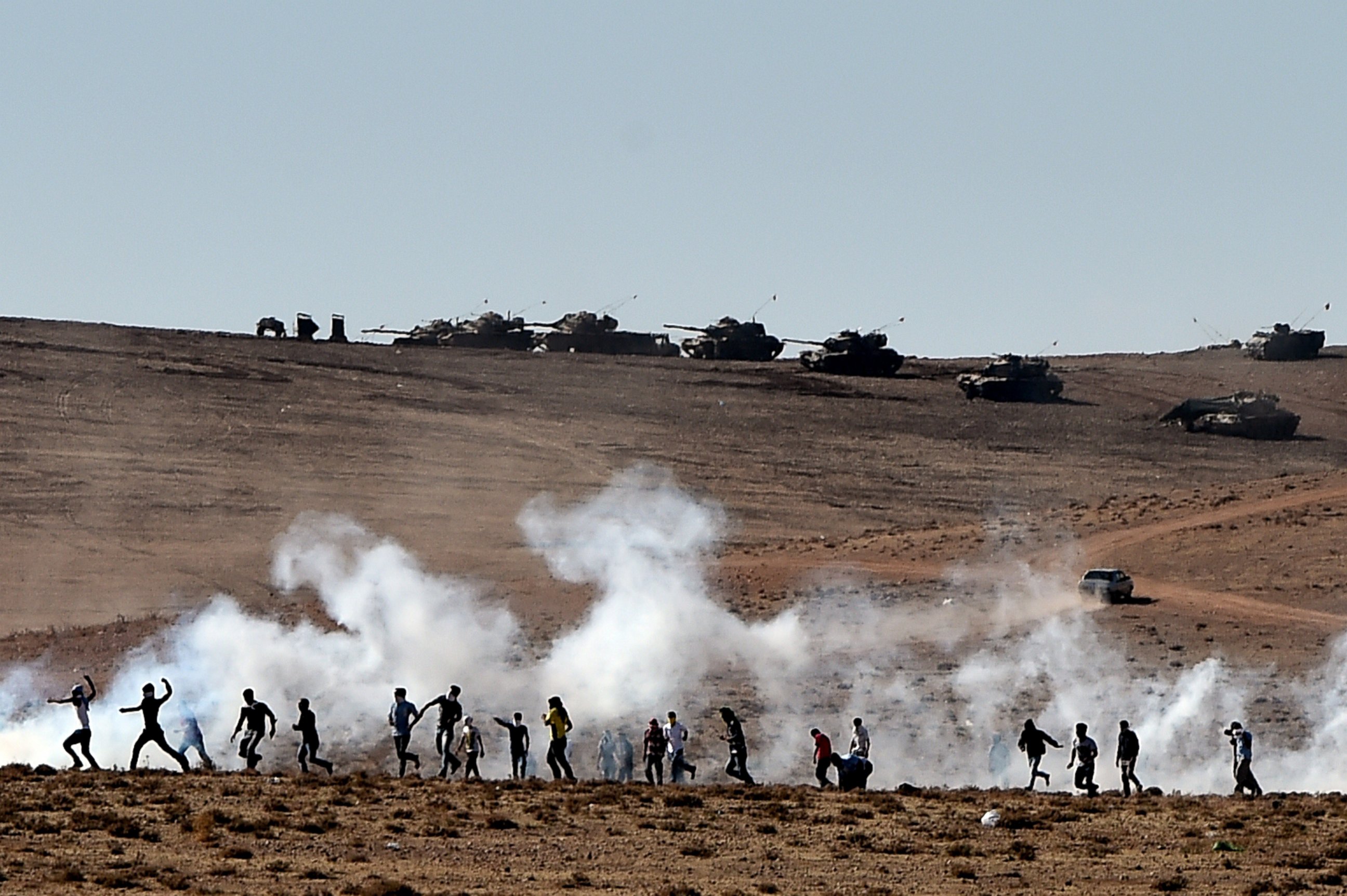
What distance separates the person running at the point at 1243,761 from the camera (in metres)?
29.1

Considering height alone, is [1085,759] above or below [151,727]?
below

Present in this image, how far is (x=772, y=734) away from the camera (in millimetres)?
36469

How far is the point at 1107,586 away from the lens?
4672cm

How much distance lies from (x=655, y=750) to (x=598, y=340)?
82.7 m

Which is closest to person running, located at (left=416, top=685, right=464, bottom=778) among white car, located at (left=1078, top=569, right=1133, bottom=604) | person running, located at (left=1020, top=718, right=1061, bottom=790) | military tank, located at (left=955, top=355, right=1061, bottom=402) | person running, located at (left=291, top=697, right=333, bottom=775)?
person running, located at (left=291, top=697, right=333, bottom=775)

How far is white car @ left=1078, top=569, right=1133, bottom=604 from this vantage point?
46.6 m

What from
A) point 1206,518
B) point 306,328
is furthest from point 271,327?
point 1206,518

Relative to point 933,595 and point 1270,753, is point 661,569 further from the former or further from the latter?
point 1270,753

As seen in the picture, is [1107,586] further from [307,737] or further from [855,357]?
[855,357]

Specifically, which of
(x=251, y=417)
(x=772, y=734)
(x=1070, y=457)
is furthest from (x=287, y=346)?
(x=772, y=734)

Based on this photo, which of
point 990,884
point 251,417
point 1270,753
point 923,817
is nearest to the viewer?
point 990,884

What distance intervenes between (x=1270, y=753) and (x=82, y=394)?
5698 centimetres

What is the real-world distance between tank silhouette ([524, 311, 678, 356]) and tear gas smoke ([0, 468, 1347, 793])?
60532 mm

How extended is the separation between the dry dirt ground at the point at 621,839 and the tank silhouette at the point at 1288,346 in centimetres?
9255
